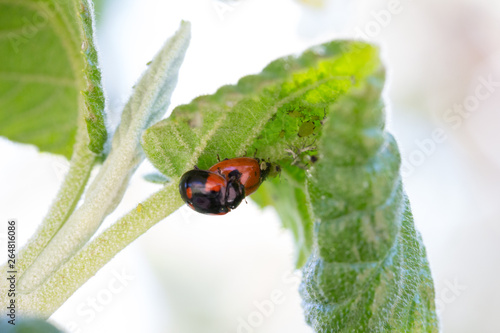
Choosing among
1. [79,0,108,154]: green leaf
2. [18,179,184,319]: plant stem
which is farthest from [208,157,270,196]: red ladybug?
[79,0,108,154]: green leaf

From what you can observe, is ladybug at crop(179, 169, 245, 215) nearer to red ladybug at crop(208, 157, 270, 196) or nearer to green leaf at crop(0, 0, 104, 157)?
red ladybug at crop(208, 157, 270, 196)

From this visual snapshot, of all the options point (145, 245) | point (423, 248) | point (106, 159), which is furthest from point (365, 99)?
point (145, 245)

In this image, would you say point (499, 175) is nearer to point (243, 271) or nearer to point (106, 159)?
point (243, 271)

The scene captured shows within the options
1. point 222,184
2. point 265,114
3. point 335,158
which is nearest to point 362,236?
point 335,158

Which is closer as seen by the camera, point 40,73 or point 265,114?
point 265,114

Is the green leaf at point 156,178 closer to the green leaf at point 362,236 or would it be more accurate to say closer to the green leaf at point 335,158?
the green leaf at point 335,158

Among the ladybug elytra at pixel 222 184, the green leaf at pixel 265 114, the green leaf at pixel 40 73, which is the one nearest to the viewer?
the green leaf at pixel 265 114

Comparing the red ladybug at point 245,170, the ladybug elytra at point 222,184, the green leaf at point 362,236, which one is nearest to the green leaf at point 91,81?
the ladybug elytra at point 222,184

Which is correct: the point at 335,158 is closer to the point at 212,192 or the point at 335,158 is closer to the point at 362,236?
the point at 362,236
